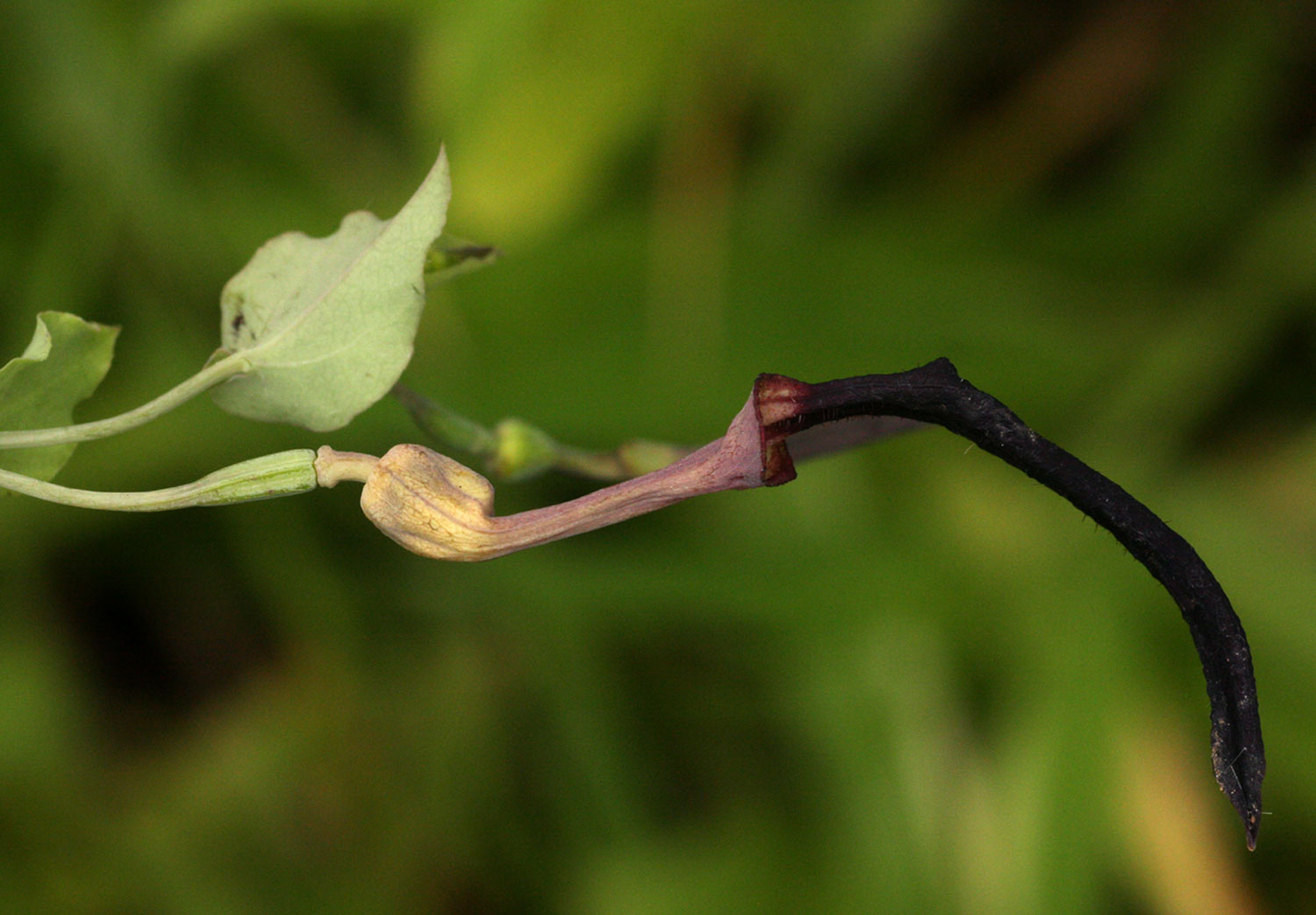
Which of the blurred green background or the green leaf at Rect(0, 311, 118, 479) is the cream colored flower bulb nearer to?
the green leaf at Rect(0, 311, 118, 479)

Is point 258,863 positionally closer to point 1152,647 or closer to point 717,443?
point 1152,647

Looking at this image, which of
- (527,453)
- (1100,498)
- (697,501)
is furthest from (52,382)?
(697,501)

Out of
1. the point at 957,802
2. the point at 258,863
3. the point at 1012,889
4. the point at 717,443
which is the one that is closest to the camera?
the point at 717,443

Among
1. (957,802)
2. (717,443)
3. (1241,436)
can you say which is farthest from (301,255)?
(1241,436)

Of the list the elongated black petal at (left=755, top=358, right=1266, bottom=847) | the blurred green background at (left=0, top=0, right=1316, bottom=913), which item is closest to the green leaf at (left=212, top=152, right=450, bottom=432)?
the elongated black petal at (left=755, top=358, right=1266, bottom=847)

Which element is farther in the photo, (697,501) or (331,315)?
(697,501)

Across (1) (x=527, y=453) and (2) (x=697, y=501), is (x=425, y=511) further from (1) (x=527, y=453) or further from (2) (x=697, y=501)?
(2) (x=697, y=501)
